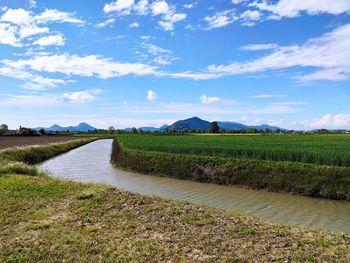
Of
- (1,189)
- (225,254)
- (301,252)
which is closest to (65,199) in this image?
(1,189)

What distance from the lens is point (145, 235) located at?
7613 mm

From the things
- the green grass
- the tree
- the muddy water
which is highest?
the tree

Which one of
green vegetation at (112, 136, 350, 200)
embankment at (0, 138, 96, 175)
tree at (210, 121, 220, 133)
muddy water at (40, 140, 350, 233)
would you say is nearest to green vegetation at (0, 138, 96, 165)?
embankment at (0, 138, 96, 175)

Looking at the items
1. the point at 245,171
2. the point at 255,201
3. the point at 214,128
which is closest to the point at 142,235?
the point at 255,201

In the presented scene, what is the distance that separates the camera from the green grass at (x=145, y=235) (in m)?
6.50

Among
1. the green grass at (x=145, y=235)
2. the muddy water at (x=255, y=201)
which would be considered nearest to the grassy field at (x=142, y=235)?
the green grass at (x=145, y=235)

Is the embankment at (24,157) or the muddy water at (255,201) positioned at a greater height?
the embankment at (24,157)

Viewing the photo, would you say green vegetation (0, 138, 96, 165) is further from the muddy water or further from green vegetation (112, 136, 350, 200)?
green vegetation (112, 136, 350, 200)

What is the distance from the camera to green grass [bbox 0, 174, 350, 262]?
21.3ft

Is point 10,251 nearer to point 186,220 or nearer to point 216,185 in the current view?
point 186,220

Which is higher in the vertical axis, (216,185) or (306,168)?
(306,168)

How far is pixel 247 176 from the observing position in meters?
18.4

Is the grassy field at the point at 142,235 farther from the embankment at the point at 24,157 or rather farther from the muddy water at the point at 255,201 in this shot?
the embankment at the point at 24,157

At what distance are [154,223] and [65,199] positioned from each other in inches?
160
